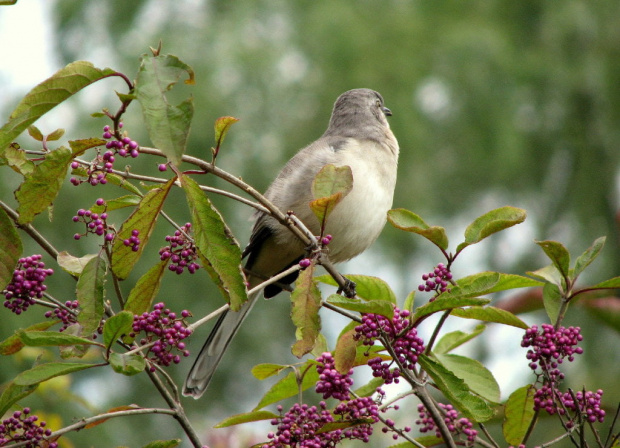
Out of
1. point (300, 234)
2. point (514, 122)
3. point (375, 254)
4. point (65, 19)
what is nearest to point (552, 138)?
point (514, 122)

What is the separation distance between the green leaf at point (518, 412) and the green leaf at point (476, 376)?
0.33 feet

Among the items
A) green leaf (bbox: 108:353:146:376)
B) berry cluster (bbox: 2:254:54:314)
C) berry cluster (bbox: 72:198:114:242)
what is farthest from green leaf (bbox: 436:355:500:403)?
berry cluster (bbox: 2:254:54:314)

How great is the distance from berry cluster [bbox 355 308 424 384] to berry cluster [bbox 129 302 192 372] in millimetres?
456

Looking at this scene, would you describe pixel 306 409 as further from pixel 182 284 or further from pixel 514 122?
pixel 514 122

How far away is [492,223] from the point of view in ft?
6.59

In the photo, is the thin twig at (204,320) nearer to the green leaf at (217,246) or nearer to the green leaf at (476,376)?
the green leaf at (217,246)

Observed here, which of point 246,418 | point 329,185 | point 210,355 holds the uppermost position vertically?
point 210,355

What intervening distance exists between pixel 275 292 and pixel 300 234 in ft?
7.91

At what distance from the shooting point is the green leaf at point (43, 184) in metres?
1.73

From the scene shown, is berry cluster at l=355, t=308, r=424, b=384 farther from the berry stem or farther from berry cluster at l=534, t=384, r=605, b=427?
berry cluster at l=534, t=384, r=605, b=427

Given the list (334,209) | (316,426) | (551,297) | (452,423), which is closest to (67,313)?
(316,426)

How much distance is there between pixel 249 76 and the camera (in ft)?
34.1

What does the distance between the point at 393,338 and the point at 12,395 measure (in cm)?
97

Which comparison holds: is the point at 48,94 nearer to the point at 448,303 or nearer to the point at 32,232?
the point at 32,232
